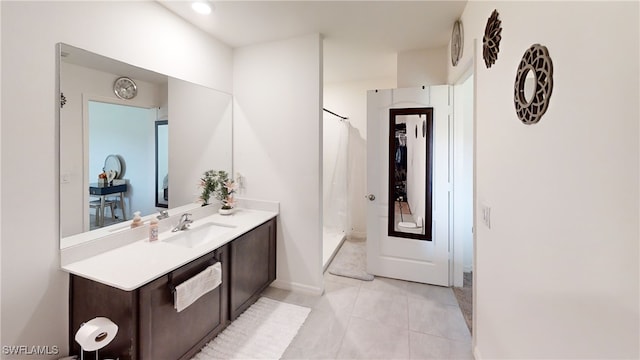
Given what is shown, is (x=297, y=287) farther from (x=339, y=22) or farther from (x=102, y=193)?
(x=339, y=22)

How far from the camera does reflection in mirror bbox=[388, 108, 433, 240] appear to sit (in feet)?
9.25

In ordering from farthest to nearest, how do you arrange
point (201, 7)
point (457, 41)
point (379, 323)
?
point (457, 41)
point (379, 323)
point (201, 7)

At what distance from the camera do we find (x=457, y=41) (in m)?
2.31

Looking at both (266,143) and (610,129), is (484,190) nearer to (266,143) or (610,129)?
(610,129)

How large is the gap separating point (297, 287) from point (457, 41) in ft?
9.25

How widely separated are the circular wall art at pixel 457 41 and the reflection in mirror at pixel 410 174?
0.56m

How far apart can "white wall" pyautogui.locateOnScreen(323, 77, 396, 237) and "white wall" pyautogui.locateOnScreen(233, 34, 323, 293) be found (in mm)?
1769

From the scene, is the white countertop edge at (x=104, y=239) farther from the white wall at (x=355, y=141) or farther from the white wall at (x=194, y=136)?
the white wall at (x=355, y=141)

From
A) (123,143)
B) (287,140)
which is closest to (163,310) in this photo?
(123,143)

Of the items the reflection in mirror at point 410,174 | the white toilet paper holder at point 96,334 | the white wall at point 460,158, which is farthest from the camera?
the reflection in mirror at point 410,174

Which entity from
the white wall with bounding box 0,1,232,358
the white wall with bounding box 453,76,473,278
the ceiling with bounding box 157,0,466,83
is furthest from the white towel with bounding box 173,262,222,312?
the white wall with bounding box 453,76,473,278

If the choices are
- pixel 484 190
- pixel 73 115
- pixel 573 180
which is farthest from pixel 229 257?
pixel 573 180

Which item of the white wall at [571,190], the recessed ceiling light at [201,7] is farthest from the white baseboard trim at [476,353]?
the recessed ceiling light at [201,7]

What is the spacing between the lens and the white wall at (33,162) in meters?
1.29
